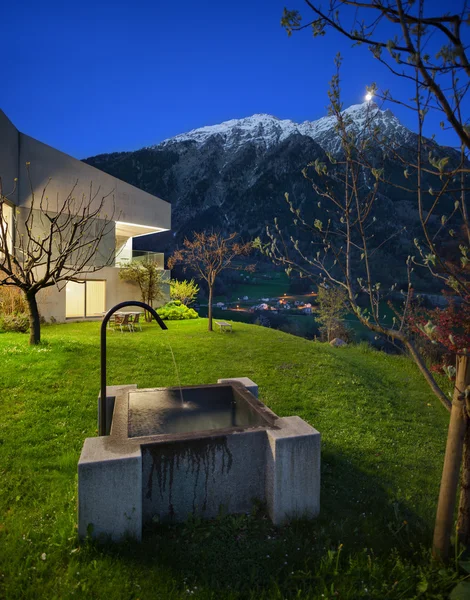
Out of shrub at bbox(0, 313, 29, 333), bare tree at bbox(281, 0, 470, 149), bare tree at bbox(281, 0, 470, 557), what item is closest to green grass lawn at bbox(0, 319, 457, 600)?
bare tree at bbox(281, 0, 470, 557)

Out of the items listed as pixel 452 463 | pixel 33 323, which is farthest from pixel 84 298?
pixel 452 463

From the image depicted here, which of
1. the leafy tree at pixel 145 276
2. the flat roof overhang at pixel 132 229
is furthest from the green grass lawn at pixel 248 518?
the flat roof overhang at pixel 132 229

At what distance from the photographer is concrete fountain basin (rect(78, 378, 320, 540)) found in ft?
9.32

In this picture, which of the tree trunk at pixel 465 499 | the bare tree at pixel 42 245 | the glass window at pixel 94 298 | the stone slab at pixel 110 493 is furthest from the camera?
the glass window at pixel 94 298

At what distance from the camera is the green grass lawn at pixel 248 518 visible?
2.52 meters

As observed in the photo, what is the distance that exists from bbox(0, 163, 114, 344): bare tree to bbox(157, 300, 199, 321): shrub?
453 centimetres

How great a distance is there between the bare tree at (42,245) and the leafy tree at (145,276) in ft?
4.75

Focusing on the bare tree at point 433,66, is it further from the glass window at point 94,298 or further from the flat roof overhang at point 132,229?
the flat roof overhang at point 132,229

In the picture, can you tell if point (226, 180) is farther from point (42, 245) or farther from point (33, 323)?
point (42, 245)

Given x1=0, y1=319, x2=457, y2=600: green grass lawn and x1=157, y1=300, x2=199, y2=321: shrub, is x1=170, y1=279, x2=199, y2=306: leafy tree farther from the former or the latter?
x1=0, y1=319, x2=457, y2=600: green grass lawn

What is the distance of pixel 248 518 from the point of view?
3.29 meters

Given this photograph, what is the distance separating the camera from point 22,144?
52.1 ft

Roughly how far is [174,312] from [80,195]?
822cm

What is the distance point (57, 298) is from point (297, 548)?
678 inches
